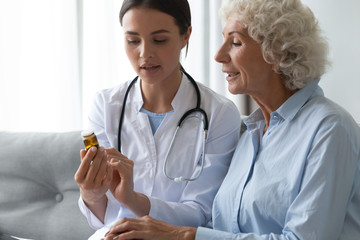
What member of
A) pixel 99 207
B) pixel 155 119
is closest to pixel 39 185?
pixel 99 207

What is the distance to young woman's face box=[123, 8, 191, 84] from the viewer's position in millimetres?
1682

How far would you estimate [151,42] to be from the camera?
171 centimetres

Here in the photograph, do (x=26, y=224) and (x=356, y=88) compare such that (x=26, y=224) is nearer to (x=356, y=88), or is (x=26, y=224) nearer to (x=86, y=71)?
(x=86, y=71)

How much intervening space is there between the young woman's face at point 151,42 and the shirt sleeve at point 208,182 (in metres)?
0.25

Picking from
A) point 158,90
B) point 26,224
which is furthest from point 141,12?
point 26,224

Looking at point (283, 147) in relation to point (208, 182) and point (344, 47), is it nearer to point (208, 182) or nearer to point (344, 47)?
point (208, 182)

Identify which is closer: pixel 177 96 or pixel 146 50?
pixel 146 50

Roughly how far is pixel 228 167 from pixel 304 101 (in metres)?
0.42

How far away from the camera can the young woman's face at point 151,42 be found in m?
1.68

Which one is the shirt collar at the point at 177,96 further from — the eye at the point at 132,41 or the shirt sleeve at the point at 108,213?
the shirt sleeve at the point at 108,213

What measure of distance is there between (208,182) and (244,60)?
464 millimetres

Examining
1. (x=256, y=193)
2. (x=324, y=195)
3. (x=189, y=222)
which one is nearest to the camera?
(x=324, y=195)

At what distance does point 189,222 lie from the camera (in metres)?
1.67

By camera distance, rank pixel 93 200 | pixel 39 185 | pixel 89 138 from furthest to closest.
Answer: pixel 39 185 → pixel 93 200 → pixel 89 138
